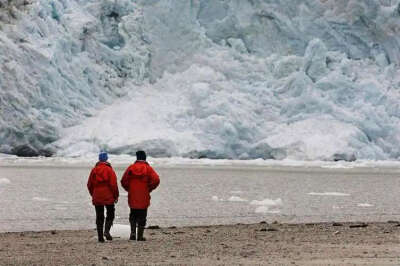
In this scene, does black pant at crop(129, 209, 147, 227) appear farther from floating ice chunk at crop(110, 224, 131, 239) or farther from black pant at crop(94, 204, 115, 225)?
floating ice chunk at crop(110, 224, 131, 239)

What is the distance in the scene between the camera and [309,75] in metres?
31.4

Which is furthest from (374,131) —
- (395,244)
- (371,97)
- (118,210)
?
(395,244)

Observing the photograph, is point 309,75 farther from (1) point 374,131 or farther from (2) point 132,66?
(2) point 132,66

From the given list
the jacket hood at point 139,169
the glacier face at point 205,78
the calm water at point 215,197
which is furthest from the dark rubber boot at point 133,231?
the glacier face at point 205,78

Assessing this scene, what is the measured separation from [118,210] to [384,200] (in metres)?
5.61

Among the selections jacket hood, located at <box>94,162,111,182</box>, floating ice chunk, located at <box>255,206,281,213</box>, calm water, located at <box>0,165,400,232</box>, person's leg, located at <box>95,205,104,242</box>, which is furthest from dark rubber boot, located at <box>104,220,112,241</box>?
floating ice chunk, located at <box>255,206,281,213</box>

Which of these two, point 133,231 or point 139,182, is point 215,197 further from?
point 139,182

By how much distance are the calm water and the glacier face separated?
3.10m

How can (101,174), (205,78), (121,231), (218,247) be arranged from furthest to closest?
(205,78) < (121,231) < (101,174) < (218,247)

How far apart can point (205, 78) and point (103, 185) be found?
86.1 feet

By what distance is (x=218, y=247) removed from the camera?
6.76 m

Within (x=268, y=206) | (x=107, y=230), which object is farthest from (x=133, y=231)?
(x=268, y=206)

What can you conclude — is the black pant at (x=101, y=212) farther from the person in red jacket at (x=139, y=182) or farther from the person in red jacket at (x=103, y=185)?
the person in red jacket at (x=139, y=182)

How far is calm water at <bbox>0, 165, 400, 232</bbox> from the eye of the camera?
11172mm
